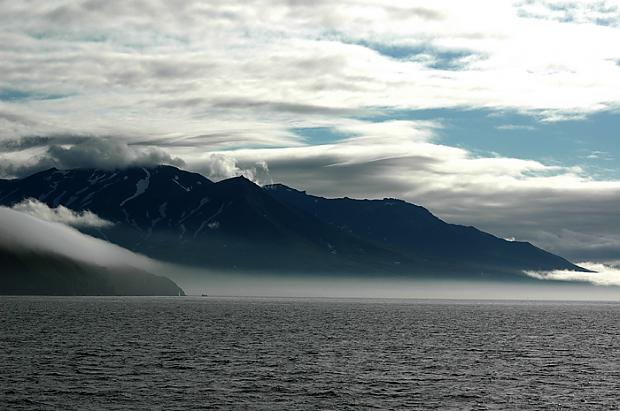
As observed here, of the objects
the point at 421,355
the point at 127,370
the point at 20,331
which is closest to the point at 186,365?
the point at 127,370

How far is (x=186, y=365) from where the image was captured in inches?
4594

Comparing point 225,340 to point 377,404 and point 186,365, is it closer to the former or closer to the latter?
point 186,365

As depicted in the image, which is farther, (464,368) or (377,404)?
(464,368)

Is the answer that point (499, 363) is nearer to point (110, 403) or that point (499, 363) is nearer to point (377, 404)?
point (377, 404)

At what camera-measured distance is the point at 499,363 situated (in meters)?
129

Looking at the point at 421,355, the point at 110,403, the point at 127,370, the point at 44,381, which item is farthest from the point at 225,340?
the point at 110,403

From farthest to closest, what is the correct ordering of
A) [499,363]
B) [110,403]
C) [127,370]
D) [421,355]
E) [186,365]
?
[421,355] < [499,363] < [186,365] < [127,370] < [110,403]

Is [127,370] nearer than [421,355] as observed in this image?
Yes

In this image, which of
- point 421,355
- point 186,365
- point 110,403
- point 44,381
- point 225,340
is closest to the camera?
point 110,403

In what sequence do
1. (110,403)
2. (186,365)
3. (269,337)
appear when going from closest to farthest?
(110,403) < (186,365) < (269,337)

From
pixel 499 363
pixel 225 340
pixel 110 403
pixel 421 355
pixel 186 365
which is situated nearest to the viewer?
pixel 110 403

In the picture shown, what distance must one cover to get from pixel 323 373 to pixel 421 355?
109 ft

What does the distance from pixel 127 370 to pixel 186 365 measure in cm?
1008

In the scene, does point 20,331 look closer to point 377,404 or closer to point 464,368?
point 464,368
